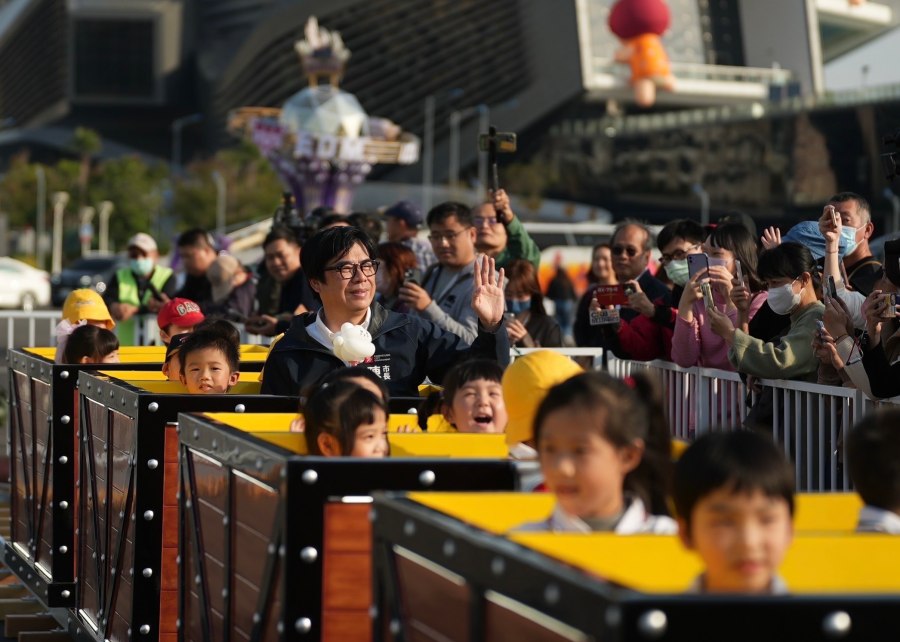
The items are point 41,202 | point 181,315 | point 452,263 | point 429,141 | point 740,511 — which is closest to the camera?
point 740,511

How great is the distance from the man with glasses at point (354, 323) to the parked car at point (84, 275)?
46.2 metres

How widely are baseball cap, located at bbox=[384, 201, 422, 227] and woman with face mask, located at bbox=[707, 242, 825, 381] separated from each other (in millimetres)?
5077

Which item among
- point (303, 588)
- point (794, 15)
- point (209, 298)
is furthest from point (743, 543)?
point (794, 15)

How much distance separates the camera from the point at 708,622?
2.71 metres

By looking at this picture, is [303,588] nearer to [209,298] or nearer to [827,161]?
[209,298]

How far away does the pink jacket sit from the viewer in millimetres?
8680

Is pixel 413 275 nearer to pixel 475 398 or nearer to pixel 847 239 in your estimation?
pixel 847 239

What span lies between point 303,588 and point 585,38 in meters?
100

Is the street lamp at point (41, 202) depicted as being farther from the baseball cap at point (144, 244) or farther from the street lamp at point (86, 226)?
the baseball cap at point (144, 244)

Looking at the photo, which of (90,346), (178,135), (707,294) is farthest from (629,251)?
(178,135)

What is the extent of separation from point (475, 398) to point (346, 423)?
942mm

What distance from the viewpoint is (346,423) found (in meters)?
4.83

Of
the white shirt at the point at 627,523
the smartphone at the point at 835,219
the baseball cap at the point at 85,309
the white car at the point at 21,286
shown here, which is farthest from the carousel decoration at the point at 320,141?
the white shirt at the point at 627,523

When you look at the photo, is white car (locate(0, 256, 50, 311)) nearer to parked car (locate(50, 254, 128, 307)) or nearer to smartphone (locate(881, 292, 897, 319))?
parked car (locate(50, 254, 128, 307))
